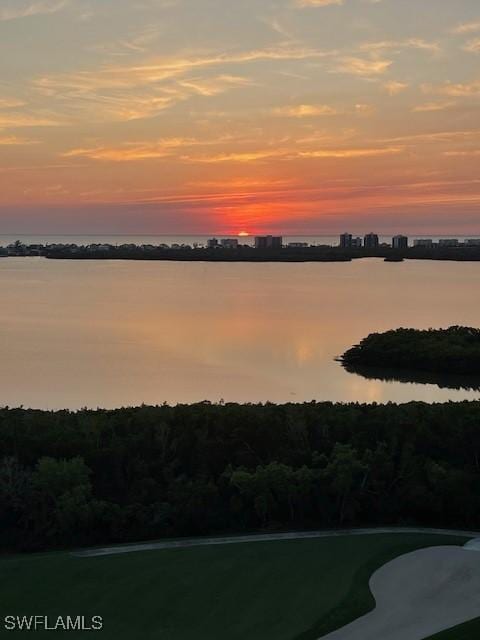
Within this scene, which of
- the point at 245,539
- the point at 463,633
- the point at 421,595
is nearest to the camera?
the point at 463,633

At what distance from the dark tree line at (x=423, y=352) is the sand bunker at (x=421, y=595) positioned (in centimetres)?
2216

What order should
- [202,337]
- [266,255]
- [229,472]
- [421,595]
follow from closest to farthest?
[421,595] < [229,472] < [202,337] < [266,255]

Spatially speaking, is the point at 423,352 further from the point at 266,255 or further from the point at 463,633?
the point at 266,255

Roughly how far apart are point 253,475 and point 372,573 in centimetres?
382

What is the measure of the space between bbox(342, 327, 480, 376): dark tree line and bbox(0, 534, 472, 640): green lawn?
21.9 meters

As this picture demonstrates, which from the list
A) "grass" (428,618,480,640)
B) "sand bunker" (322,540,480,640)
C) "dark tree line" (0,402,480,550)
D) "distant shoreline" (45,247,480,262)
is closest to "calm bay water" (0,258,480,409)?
"dark tree line" (0,402,480,550)

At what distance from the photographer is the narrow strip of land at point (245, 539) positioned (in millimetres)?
13548

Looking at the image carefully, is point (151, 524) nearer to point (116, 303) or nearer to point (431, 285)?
point (116, 303)

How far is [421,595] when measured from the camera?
11.4 metres

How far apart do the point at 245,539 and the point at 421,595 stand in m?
3.67

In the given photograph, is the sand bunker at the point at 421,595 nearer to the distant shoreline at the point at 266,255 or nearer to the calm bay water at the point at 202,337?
the calm bay water at the point at 202,337

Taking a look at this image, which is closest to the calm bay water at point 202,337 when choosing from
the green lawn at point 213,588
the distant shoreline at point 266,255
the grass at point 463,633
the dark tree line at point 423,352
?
the dark tree line at point 423,352

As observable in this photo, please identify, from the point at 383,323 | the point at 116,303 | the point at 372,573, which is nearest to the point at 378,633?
the point at 372,573

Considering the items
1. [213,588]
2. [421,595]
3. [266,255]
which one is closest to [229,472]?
[213,588]
